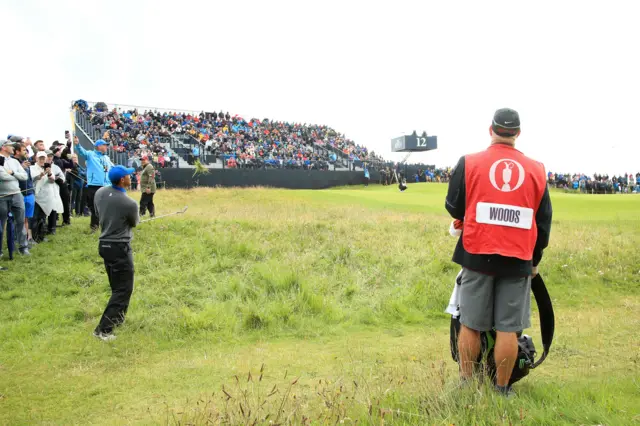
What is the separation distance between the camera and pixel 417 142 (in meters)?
63.2

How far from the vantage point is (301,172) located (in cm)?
3403

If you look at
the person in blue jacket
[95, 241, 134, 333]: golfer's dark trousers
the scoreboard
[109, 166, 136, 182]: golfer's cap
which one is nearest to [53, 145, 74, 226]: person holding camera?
the person in blue jacket

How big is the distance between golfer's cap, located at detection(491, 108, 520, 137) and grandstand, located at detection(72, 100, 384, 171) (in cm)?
2515

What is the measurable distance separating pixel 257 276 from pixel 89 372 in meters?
3.73

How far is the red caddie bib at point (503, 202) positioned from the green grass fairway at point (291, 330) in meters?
1.02

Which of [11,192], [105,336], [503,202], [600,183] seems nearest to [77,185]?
[11,192]

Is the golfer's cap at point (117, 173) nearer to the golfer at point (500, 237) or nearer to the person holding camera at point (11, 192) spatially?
the person holding camera at point (11, 192)

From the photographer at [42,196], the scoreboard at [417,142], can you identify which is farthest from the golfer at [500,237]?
the scoreboard at [417,142]

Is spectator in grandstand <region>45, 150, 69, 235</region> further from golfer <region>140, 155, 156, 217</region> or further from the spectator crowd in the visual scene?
the spectator crowd

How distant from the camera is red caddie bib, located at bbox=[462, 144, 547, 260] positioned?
3445 mm

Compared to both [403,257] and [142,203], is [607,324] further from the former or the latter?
[142,203]

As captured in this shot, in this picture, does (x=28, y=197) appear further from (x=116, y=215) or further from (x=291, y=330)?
(x=291, y=330)

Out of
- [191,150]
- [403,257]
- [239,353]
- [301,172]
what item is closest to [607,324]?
[403,257]

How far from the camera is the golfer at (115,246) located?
6508mm
